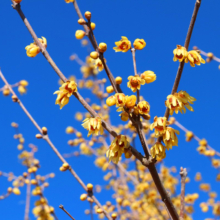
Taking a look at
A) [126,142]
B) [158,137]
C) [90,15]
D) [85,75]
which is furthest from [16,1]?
[85,75]

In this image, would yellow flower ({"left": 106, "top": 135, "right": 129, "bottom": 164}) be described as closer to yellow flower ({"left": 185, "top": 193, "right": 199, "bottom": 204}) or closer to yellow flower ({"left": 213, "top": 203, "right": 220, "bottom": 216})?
yellow flower ({"left": 213, "top": 203, "right": 220, "bottom": 216})

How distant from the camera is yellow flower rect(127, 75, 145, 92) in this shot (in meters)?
1.62

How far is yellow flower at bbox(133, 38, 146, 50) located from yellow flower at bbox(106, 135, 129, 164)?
673mm

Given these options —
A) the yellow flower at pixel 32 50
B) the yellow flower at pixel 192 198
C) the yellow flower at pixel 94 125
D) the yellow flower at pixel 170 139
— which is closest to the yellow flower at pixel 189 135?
the yellow flower at pixel 192 198

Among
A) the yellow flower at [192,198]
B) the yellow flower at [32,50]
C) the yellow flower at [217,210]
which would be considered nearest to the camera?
the yellow flower at [32,50]

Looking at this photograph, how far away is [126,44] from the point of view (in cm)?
180

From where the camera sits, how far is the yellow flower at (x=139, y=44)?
1769 mm

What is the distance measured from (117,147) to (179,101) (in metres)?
0.49

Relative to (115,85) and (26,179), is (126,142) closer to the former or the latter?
(115,85)

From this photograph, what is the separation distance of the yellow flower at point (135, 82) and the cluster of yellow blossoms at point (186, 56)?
0.26 m

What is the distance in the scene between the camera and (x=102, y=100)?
21.9ft

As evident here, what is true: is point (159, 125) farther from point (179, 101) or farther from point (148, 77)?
point (148, 77)

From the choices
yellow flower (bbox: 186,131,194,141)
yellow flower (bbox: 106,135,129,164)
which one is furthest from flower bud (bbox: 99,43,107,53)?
yellow flower (bbox: 186,131,194,141)

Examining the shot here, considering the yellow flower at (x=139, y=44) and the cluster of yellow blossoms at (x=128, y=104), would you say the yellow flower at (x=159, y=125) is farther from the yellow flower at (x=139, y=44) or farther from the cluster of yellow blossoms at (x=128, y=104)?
the yellow flower at (x=139, y=44)
